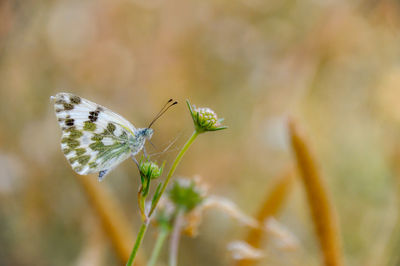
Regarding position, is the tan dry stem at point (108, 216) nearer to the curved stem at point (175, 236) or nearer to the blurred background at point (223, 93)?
the curved stem at point (175, 236)

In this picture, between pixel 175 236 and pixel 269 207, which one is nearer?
pixel 175 236

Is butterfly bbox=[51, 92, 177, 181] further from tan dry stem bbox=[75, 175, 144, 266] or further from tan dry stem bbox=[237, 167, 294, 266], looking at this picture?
tan dry stem bbox=[237, 167, 294, 266]

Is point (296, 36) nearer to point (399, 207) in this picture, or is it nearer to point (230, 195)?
point (230, 195)

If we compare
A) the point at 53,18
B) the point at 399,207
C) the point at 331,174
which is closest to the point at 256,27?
the point at 331,174

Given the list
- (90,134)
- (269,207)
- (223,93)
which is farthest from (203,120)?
(223,93)

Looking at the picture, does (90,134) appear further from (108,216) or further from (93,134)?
(108,216)
